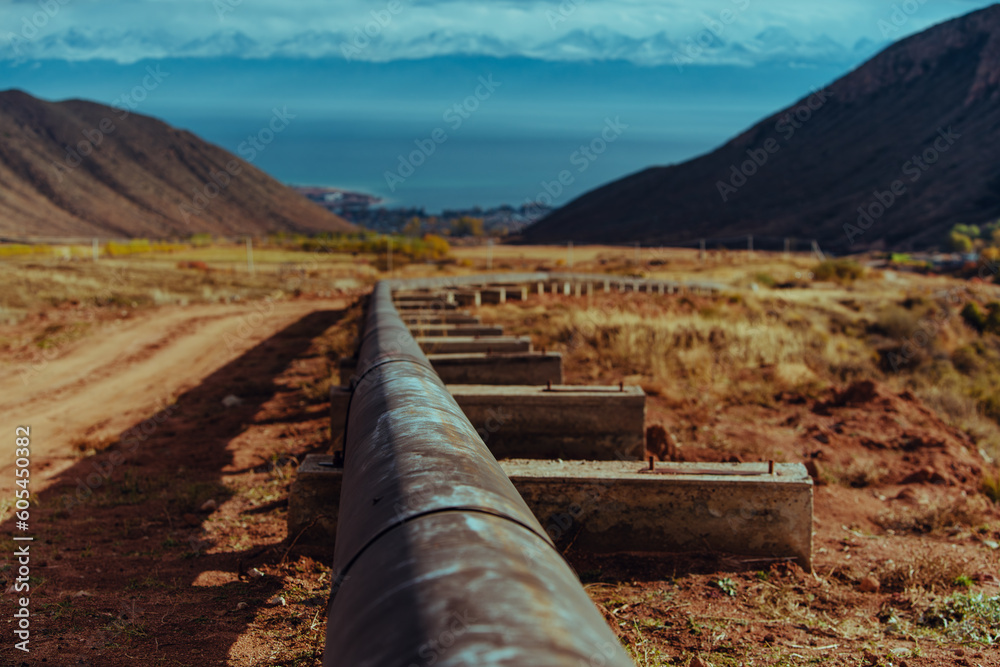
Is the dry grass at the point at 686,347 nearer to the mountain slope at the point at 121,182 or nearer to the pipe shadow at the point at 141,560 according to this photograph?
the pipe shadow at the point at 141,560

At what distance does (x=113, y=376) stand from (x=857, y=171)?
8015cm

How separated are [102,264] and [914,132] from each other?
7799 centimetres

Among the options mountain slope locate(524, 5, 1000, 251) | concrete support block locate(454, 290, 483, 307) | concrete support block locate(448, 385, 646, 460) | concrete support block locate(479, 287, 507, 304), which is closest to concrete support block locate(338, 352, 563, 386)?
concrete support block locate(448, 385, 646, 460)

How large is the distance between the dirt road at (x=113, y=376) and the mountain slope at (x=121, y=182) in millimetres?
62968

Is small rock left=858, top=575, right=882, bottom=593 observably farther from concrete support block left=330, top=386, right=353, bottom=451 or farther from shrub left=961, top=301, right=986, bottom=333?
shrub left=961, top=301, right=986, bottom=333

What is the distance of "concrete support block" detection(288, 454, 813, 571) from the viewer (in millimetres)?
5488

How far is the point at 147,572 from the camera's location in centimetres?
514

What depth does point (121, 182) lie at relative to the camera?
96938 mm

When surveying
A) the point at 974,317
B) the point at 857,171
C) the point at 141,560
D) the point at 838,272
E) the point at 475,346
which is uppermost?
the point at 857,171

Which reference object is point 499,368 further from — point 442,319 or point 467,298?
point 467,298

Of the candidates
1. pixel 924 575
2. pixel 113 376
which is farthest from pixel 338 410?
pixel 113 376

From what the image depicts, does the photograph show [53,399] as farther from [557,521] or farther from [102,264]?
[102,264]

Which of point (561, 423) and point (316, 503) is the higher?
point (561, 423)

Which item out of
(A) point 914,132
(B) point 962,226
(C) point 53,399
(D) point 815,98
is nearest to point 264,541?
(C) point 53,399
